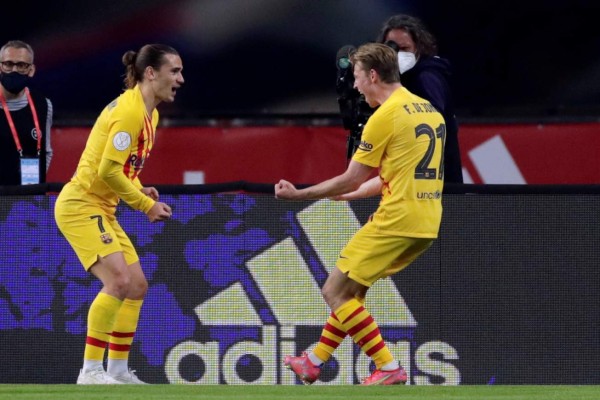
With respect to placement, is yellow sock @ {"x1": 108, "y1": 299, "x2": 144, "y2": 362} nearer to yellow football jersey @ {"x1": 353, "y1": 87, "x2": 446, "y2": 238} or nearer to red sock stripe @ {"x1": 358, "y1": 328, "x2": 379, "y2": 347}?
red sock stripe @ {"x1": 358, "y1": 328, "x2": 379, "y2": 347}

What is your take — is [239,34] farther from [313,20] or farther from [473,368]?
[473,368]

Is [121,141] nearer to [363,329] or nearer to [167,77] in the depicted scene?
[167,77]

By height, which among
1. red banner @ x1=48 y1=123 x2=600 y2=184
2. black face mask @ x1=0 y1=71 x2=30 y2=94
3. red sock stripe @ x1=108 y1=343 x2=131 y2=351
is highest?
black face mask @ x1=0 y1=71 x2=30 y2=94

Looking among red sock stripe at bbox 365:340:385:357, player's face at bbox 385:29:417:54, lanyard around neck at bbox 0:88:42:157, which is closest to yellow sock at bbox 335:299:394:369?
red sock stripe at bbox 365:340:385:357

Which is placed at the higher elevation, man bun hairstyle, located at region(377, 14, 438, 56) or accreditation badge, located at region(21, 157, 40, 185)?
man bun hairstyle, located at region(377, 14, 438, 56)

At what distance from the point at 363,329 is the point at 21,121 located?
314 centimetres

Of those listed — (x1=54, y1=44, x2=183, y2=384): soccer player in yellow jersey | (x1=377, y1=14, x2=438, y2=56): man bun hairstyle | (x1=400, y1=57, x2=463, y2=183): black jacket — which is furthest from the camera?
(x1=377, y1=14, x2=438, y2=56): man bun hairstyle

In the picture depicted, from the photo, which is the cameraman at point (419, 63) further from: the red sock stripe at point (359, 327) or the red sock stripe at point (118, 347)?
the red sock stripe at point (118, 347)

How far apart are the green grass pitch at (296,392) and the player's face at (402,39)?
221 centimetres

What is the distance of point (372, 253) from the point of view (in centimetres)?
965

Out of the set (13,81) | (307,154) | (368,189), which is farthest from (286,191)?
(307,154)

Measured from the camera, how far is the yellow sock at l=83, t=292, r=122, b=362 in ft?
32.8

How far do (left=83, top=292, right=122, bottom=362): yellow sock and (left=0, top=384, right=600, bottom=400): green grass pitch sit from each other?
27 cm

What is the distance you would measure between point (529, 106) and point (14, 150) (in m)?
3.61
